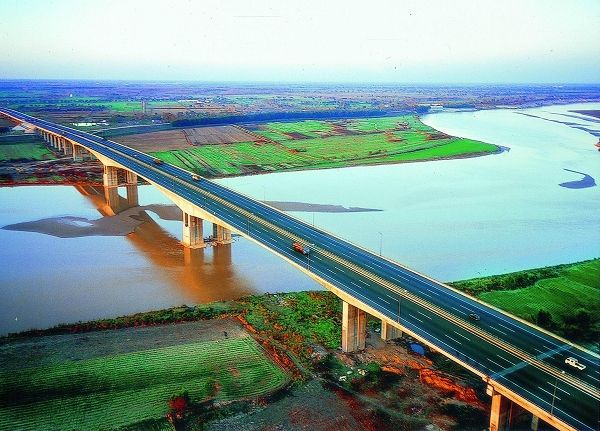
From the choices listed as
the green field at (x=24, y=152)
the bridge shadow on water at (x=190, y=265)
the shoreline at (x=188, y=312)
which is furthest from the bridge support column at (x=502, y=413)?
the green field at (x=24, y=152)

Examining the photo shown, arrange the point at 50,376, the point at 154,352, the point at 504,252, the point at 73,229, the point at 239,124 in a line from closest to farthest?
the point at 50,376
the point at 154,352
the point at 504,252
the point at 73,229
the point at 239,124

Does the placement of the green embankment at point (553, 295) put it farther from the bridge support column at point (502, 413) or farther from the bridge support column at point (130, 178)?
the bridge support column at point (130, 178)

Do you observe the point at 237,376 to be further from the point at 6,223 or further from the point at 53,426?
the point at 6,223

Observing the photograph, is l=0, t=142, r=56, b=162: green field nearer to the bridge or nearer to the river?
the river

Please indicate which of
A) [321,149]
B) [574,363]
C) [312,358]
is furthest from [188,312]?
[321,149]

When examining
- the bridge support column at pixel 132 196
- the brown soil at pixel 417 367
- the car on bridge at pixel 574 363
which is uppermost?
the car on bridge at pixel 574 363

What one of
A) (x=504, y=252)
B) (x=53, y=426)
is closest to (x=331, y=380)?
(x=53, y=426)
